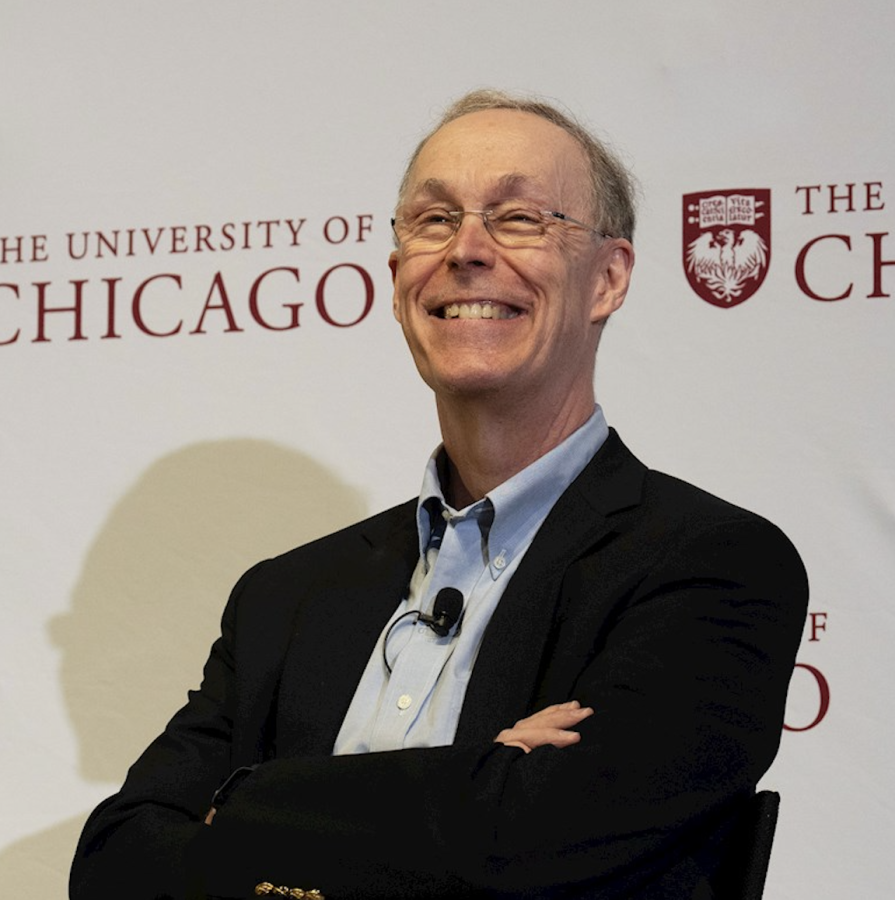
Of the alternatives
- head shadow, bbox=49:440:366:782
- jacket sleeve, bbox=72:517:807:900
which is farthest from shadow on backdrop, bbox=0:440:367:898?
jacket sleeve, bbox=72:517:807:900

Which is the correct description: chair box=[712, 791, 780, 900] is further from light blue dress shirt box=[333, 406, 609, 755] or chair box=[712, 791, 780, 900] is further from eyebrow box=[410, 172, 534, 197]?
eyebrow box=[410, 172, 534, 197]

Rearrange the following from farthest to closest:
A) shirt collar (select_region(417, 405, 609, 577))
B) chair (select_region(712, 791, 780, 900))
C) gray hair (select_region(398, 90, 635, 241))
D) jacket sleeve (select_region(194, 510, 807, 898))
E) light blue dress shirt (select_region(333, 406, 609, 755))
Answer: gray hair (select_region(398, 90, 635, 241))
shirt collar (select_region(417, 405, 609, 577))
light blue dress shirt (select_region(333, 406, 609, 755))
chair (select_region(712, 791, 780, 900))
jacket sleeve (select_region(194, 510, 807, 898))

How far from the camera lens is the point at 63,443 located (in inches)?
138

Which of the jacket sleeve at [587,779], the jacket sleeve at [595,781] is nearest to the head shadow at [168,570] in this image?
the jacket sleeve at [587,779]

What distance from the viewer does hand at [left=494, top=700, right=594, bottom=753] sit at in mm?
2061

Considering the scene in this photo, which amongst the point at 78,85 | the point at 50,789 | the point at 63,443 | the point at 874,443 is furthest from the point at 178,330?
the point at 874,443

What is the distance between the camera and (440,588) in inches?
95.7

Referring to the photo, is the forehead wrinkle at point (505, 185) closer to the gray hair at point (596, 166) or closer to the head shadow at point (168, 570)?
the gray hair at point (596, 166)

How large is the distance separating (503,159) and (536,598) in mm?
641

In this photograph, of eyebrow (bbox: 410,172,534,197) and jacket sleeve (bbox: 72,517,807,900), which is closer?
jacket sleeve (bbox: 72,517,807,900)

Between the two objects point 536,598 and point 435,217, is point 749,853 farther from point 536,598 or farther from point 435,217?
point 435,217

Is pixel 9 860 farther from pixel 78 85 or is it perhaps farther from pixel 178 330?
pixel 78 85

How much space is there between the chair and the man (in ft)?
0.09

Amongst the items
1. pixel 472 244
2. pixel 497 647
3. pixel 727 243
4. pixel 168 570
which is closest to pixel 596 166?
pixel 472 244
